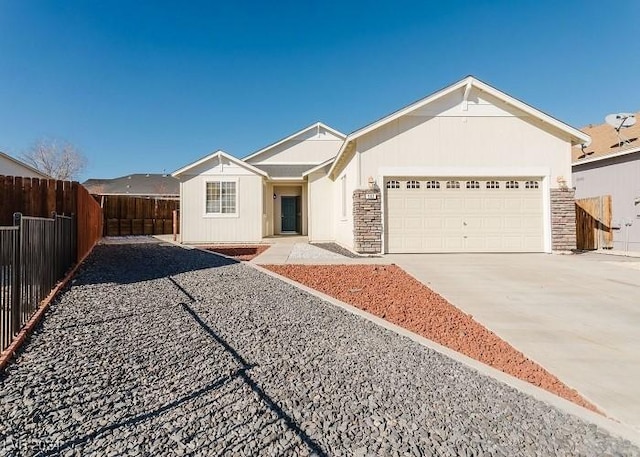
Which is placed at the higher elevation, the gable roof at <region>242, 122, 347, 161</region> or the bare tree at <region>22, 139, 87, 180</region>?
the bare tree at <region>22, 139, 87, 180</region>

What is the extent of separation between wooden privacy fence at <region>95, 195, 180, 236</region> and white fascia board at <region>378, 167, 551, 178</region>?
1593 centimetres

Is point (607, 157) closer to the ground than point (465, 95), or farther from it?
closer to the ground

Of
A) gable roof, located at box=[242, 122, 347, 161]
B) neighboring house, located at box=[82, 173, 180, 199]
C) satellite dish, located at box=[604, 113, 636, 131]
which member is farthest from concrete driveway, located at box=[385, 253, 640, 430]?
neighboring house, located at box=[82, 173, 180, 199]

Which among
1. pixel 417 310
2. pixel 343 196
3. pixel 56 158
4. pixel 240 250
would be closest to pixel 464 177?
pixel 343 196

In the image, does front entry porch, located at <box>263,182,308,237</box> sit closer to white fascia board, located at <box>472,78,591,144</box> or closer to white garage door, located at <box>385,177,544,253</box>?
white garage door, located at <box>385,177,544,253</box>

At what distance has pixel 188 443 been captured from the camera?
1916mm

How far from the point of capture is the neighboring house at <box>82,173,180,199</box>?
103 feet

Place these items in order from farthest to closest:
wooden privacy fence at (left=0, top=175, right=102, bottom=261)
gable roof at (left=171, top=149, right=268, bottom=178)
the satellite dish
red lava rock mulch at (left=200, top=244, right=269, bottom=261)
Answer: gable roof at (left=171, top=149, right=268, bottom=178)
the satellite dish
red lava rock mulch at (left=200, top=244, right=269, bottom=261)
wooden privacy fence at (left=0, top=175, right=102, bottom=261)

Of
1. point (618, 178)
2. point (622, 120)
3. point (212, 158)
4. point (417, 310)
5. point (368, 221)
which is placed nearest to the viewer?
point (417, 310)

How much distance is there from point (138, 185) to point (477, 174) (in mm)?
31906

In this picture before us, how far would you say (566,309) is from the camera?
510cm

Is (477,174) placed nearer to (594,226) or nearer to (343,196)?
(343,196)

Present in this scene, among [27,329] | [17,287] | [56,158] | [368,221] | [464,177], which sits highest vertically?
[56,158]

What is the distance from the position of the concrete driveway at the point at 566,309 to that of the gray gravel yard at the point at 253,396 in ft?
3.19
